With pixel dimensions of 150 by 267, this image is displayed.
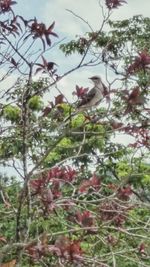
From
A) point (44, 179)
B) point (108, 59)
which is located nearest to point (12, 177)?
point (108, 59)

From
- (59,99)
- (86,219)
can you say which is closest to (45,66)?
(59,99)

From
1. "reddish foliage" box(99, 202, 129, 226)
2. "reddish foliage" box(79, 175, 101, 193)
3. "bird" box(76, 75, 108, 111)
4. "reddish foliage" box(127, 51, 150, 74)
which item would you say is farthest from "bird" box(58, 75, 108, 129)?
"reddish foliage" box(99, 202, 129, 226)

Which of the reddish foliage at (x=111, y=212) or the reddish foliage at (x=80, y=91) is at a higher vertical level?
the reddish foliage at (x=80, y=91)

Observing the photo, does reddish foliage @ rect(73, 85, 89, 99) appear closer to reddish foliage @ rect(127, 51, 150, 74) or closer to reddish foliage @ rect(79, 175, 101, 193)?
reddish foliage @ rect(127, 51, 150, 74)

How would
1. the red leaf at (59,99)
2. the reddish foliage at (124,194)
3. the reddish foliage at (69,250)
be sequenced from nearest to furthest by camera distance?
the reddish foliage at (69,250), the red leaf at (59,99), the reddish foliage at (124,194)

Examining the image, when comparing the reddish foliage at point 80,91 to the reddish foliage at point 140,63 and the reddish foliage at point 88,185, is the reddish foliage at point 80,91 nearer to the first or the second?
the reddish foliage at point 140,63

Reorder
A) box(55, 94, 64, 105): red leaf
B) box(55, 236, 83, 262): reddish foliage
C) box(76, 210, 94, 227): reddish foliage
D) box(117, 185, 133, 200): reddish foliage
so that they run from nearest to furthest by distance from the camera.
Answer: box(55, 236, 83, 262): reddish foliage, box(76, 210, 94, 227): reddish foliage, box(55, 94, 64, 105): red leaf, box(117, 185, 133, 200): reddish foliage

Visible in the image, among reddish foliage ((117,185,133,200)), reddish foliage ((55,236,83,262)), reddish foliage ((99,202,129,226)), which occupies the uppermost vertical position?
reddish foliage ((117,185,133,200))

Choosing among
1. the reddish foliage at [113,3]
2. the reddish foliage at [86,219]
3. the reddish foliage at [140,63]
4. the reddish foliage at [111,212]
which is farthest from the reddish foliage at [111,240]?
→ the reddish foliage at [113,3]

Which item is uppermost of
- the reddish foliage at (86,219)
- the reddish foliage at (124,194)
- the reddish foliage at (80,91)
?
the reddish foliage at (80,91)

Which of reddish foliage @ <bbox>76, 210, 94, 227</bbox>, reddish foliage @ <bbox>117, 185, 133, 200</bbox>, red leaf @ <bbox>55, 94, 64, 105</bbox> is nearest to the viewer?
reddish foliage @ <bbox>76, 210, 94, 227</bbox>

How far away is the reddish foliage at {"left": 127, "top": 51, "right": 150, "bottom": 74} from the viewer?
7.52 feet

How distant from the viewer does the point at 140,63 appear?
7.54 ft

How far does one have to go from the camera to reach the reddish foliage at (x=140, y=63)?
2.29 m
